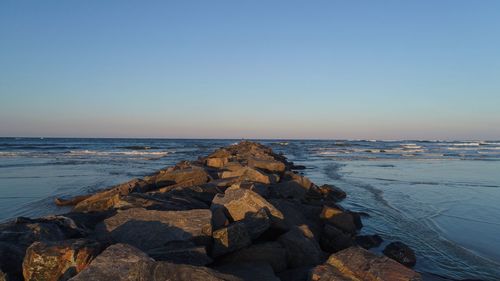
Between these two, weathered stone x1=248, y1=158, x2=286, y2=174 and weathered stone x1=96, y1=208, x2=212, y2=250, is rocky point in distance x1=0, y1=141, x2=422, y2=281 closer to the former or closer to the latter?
weathered stone x1=96, y1=208, x2=212, y2=250

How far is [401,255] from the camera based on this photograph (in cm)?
615

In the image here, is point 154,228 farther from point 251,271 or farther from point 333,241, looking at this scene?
point 333,241

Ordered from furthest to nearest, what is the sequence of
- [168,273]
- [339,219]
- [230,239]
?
[339,219], [230,239], [168,273]

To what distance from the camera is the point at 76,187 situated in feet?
43.6

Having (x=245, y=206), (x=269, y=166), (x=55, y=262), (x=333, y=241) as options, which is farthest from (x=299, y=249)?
(x=269, y=166)

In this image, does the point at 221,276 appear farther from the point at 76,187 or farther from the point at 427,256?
the point at 76,187

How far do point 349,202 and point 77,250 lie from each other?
9.07 metres

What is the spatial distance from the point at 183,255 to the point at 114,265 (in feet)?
2.97

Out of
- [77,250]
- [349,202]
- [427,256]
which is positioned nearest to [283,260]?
[77,250]

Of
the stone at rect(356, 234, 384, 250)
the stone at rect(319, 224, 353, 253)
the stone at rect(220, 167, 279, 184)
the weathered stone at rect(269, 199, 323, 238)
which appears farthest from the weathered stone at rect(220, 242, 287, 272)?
the stone at rect(220, 167, 279, 184)

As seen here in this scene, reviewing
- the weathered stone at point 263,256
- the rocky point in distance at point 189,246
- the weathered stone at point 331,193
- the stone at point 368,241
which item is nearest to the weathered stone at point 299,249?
the rocky point in distance at point 189,246

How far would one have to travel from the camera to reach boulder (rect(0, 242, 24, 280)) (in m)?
3.69

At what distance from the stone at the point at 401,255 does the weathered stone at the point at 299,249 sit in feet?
5.06

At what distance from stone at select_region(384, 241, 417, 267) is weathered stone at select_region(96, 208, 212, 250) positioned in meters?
3.04
